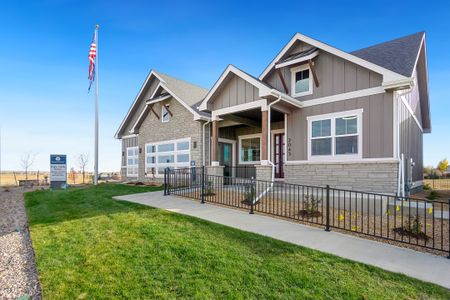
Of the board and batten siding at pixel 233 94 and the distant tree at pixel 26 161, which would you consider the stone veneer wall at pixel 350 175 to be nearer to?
the board and batten siding at pixel 233 94

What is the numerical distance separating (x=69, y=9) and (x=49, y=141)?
2651 centimetres

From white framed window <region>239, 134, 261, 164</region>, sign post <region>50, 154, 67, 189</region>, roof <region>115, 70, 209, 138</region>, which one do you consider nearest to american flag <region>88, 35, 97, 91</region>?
roof <region>115, 70, 209, 138</region>

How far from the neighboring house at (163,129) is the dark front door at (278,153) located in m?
3.65

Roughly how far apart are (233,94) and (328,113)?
148 inches

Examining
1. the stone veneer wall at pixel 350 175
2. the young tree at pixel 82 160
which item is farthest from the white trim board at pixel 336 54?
the young tree at pixel 82 160

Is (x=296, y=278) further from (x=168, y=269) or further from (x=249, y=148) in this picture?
(x=249, y=148)

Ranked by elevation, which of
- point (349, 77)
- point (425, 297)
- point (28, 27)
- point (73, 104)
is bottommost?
point (425, 297)

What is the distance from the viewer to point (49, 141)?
33250mm

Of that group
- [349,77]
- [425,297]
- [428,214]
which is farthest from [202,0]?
[425,297]

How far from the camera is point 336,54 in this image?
30.1 ft

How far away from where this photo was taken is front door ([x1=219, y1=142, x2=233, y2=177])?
45.6 ft

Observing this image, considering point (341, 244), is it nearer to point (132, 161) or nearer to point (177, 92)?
point (177, 92)

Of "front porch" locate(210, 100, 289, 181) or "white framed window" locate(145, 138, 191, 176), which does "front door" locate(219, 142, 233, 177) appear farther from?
"white framed window" locate(145, 138, 191, 176)

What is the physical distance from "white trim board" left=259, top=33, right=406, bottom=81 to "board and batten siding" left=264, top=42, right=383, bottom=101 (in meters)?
0.28
